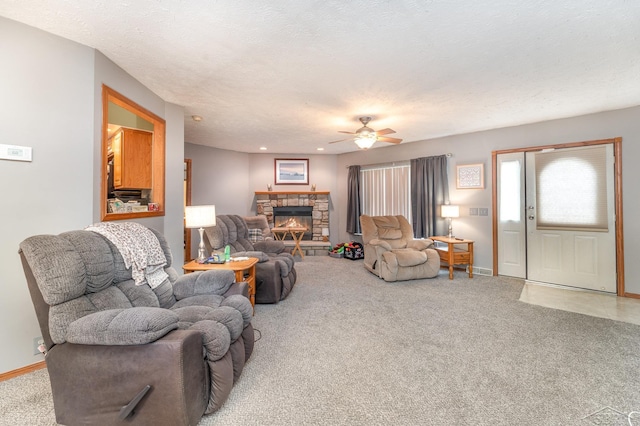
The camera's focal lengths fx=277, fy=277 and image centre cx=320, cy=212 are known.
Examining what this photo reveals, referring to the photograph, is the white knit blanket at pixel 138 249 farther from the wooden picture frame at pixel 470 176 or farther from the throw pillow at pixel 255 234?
the wooden picture frame at pixel 470 176

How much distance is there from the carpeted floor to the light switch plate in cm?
156

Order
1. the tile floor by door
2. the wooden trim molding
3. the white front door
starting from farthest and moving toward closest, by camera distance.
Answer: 1. the white front door
2. the tile floor by door
3. the wooden trim molding

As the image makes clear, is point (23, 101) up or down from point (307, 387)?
up

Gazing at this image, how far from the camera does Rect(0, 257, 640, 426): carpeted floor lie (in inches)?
62.1

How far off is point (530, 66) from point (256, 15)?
2.48 meters

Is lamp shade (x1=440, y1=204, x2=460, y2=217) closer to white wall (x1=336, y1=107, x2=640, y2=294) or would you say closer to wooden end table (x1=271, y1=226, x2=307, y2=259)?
white wall (x1=336, y1=107, x2=640, y2=294)

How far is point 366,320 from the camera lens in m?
2.88

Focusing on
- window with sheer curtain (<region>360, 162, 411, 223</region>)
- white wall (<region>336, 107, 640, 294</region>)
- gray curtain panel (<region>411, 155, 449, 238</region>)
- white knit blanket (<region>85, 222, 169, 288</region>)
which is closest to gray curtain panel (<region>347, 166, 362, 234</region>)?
window with sheer curtain (<region>360, 162, 411, 223</region>)

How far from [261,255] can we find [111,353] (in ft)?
7.22

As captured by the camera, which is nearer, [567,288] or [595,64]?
[595,64]

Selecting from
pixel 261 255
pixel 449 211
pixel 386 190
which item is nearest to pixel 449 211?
pixel 449 211

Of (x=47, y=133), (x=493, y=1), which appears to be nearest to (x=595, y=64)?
(x=493, y=1)

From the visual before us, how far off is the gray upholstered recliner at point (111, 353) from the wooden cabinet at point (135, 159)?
215cm

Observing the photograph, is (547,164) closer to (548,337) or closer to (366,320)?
(548,337)
